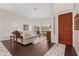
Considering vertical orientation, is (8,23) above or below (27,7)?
below

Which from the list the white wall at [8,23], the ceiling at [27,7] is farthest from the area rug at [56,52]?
the white wall at [8,23]

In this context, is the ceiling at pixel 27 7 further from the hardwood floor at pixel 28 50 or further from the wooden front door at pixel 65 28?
the hardwood floor at pixel 28 50

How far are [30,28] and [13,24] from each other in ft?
10.9

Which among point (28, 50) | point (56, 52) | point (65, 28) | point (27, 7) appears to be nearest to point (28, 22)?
point (27, 7)

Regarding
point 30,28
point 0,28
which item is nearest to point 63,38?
point 0,28

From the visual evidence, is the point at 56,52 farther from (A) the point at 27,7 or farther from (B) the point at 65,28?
(A) the point at 27,7

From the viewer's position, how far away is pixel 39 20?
38.3 ft

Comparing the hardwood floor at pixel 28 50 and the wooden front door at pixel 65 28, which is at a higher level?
the wooden front door at pixel 65 28

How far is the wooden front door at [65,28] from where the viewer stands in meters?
4.89

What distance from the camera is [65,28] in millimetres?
5152

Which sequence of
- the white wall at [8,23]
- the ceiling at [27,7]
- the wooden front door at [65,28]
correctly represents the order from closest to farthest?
1. the wooden front door at [65,28]
2. the ceiling at [27,7]
3. the white wall at [8,23]

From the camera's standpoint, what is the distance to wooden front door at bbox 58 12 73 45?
4891 mm

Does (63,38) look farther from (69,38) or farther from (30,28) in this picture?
(30,28)

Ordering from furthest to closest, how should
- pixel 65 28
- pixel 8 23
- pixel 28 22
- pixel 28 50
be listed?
pixel 28 22, pixel 8 23, pixel 65 28, pixel 28 50
